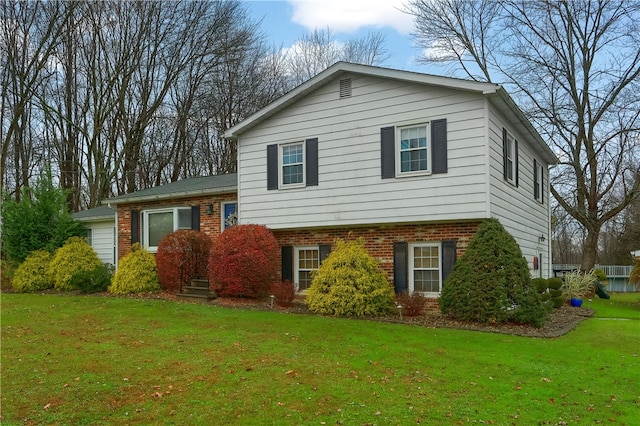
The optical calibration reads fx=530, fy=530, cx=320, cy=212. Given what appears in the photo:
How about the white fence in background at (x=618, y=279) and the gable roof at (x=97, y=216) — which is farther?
the white fence in background at (x=618, y=279)

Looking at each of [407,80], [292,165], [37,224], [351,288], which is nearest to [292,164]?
[292,165]

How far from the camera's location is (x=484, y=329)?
34.7 ft

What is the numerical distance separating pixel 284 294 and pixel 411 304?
315cm

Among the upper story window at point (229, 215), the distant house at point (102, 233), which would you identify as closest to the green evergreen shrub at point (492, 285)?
the upper story window at point (229, 215)

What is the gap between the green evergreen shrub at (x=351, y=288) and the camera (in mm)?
11945

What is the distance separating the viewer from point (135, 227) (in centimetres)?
1869

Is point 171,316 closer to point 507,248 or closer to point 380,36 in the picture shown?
point 507,248

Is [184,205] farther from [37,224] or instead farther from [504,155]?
[504,155]

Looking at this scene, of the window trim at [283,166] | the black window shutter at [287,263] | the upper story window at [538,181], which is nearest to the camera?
the window trim at [283,166]

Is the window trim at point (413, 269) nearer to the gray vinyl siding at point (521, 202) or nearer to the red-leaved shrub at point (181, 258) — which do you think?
the gray vinyl siding at point (521, 202)

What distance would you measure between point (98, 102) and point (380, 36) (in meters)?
17.7

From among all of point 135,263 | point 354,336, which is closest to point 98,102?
point 135,263

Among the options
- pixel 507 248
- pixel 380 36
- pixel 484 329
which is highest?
pixel 380 36

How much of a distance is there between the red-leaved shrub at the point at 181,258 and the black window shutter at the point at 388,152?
20.3 ft
